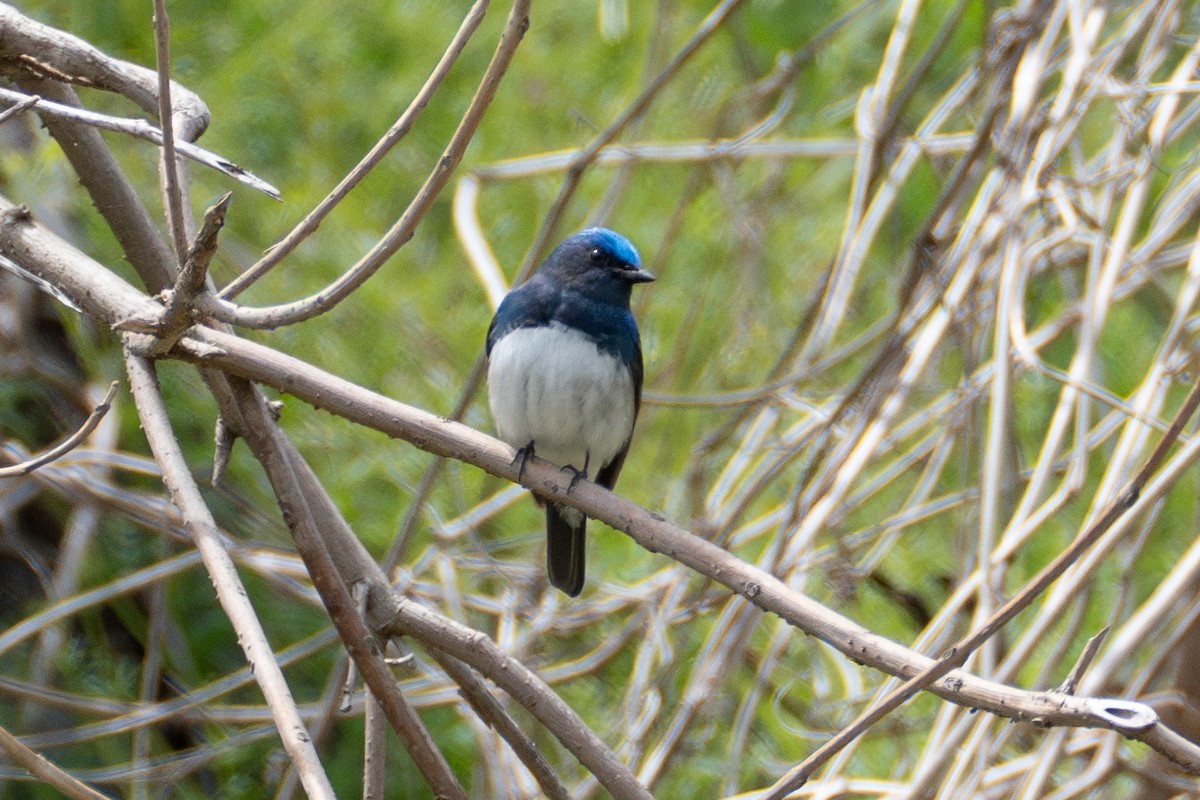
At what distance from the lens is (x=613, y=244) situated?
3861 mm

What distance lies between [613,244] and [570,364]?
0.44 meters

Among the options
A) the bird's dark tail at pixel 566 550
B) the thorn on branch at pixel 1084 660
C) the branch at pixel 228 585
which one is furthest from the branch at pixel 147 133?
the bird's dark tail at pixel 566 550

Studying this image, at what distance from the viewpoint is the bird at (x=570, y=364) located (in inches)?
142

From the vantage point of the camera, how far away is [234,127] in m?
4.04

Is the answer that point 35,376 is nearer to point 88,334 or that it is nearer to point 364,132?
point 88,334

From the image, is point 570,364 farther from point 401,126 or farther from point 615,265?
point 401,126

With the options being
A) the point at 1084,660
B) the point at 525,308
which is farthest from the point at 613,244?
the point at 1084,660

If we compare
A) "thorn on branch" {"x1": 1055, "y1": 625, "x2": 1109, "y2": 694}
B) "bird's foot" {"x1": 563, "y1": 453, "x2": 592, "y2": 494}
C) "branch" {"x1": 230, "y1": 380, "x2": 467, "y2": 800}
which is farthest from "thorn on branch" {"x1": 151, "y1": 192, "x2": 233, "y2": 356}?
"thorn on branch" {"x1": 1055, "y1": 625, "x2": 1109, "y2": 694}

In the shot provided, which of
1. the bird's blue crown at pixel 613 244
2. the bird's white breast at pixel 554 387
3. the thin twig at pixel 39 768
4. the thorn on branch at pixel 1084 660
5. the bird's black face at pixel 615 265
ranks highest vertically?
the bird's blue crown at pixel 613 244

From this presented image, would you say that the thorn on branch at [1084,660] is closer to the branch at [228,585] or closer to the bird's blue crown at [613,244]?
the branch at [228,585]

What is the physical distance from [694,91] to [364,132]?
4.44ft

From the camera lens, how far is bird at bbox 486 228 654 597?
362 cm

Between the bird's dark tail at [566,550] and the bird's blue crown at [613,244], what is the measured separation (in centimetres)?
76

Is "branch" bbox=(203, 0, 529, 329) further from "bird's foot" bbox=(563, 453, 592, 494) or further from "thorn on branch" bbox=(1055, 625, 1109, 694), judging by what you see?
"thorn on branch" bbox=(1055, 625, 1109, 694)
